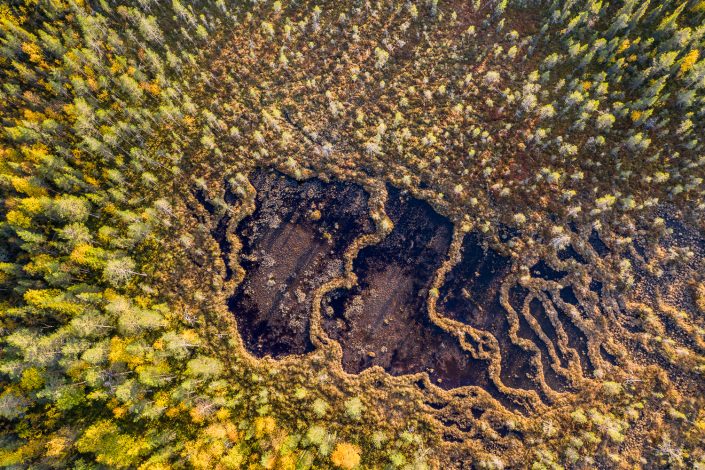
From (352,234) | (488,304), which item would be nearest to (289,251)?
(352,234)

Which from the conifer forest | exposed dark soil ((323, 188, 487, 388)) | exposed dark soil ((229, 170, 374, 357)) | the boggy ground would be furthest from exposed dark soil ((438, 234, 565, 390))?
exposed dark soil ((229, 170, 374, 357))

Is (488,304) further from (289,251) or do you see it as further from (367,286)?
(289,251)

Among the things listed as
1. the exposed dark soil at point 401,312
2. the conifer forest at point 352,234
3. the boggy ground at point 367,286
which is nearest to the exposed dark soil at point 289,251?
the boggy ground at point 367,286

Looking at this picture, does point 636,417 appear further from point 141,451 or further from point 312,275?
point 141,451

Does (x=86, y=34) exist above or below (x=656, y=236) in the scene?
below

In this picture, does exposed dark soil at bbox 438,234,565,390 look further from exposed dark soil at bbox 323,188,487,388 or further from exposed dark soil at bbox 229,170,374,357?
exposed dark soil at bbox 229,170,374,357

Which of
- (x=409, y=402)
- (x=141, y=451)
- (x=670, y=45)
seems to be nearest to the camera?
(x=141, y=451)

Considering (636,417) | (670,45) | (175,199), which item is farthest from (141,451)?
(670,45)
